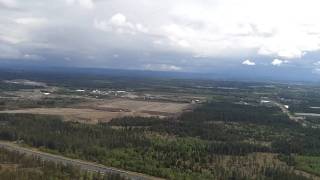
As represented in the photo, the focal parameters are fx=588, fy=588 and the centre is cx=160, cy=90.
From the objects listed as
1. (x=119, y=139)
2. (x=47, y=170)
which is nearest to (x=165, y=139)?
(x=119, y=139)

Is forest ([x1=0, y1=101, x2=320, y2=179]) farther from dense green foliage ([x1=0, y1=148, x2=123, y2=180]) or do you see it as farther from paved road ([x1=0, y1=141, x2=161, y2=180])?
dense green foliage ([x1=0, y1=148, x2=123, y2=180])

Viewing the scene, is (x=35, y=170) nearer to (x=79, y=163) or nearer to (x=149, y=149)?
(x=79, y=163)

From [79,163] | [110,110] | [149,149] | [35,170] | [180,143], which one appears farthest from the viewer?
[110,110]

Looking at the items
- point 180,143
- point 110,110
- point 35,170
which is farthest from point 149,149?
point 110,110

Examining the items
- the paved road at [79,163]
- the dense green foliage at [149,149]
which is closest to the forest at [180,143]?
the dense green foliage at [149,149]

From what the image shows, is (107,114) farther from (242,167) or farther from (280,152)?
(242,167)

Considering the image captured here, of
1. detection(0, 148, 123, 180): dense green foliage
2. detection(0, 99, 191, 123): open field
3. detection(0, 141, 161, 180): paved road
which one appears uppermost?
detection(0, 99, 191, 123): open field

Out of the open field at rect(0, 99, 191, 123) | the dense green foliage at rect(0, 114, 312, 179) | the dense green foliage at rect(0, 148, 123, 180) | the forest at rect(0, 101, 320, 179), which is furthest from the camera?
the open field at rect(0, 99, 191, 123)

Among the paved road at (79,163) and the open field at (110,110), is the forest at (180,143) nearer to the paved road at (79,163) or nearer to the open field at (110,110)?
the paved road at (79,163)

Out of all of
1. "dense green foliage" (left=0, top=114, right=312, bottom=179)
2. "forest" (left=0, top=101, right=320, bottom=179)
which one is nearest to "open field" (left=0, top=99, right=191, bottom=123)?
"forest" (left=0, top=101, right=320, bottom=179)
